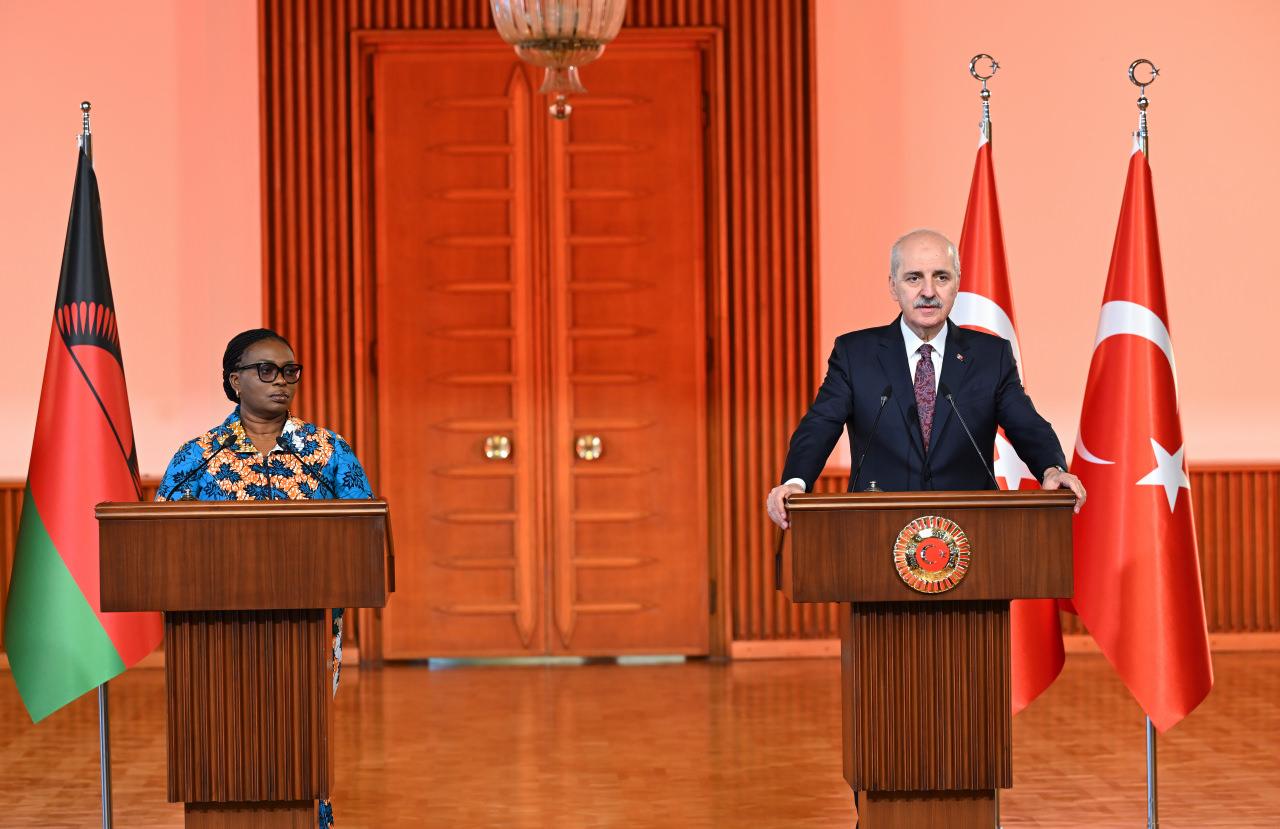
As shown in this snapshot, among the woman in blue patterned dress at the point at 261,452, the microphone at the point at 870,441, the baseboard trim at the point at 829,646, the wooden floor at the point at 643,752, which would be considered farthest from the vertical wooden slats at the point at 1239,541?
the woman in blue patterned dress at the point at 261,452

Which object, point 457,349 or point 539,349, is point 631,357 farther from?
point 457,349

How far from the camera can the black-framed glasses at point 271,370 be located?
365cm

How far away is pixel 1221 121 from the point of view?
7574 mm

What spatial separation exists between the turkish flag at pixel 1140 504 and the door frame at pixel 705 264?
314 centimetres

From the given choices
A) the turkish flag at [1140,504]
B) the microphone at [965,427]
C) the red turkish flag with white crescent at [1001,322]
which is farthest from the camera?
the red turkish flag with white crescent at [1001,322]

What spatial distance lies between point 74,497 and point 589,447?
10.9 ft

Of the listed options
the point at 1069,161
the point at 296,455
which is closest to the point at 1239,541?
the point at 1069,161

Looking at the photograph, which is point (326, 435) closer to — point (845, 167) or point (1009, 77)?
point (845, 167)

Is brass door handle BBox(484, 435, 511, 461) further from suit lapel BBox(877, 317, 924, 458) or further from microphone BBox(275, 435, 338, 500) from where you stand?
suit lapel BBox(877, 317, 924, 458)

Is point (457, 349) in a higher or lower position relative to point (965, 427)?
higher

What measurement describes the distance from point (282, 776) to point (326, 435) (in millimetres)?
952

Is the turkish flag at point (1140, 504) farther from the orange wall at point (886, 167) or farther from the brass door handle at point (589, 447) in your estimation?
the brass door handle at point (589, 447)

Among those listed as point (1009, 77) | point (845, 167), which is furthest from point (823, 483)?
point (1009, 77)

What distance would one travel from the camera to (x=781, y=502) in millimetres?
3139
